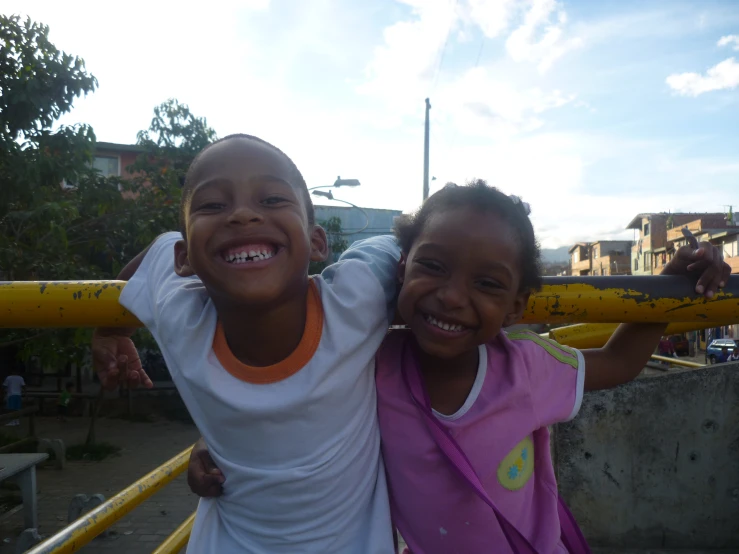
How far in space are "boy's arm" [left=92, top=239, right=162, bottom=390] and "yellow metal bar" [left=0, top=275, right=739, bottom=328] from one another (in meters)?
0.21

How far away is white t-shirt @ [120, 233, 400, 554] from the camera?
124 cm

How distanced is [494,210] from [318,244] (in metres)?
0.43

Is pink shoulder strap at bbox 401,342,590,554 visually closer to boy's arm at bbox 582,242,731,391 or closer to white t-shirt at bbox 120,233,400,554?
white t-shirt at bbox 120,233,400,554

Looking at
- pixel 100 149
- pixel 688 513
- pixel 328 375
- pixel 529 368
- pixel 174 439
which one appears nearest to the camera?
pixel 328 375

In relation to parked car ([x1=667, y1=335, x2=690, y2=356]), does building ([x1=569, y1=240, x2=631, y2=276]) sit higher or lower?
higher

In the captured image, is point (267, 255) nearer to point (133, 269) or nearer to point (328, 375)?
point (328, 375)

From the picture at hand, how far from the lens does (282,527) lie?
1.26 m

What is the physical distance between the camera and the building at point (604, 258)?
54000mm

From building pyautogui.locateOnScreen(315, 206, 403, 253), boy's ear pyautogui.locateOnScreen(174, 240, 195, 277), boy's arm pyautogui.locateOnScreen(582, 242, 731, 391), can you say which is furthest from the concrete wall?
building pyautogui.locateOnScreen(315, 206, 403, 253)

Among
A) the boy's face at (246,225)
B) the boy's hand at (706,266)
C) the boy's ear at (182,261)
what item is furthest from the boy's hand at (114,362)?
the boy's hand at (706,266)

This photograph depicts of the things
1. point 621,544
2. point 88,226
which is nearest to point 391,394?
point 621,544

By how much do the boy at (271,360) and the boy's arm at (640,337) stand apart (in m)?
0.54

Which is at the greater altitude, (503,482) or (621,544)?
(503,482)

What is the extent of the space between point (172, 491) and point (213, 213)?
26.8ft
